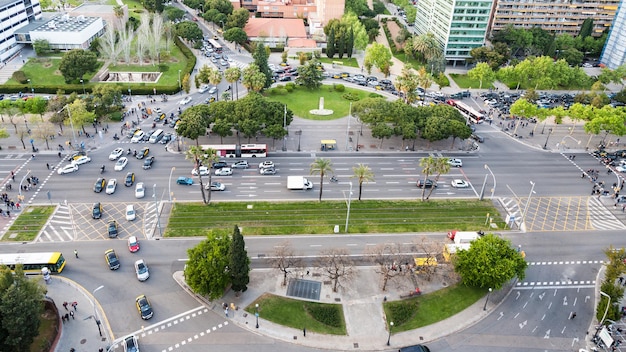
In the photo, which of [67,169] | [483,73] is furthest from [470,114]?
[67,169]

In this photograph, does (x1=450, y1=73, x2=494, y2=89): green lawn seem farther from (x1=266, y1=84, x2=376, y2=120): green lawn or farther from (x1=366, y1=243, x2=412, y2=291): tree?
(x1=366, y1=243, x2=412, y2=291): tree

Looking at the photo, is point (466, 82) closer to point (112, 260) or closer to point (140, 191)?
point (140, 191)

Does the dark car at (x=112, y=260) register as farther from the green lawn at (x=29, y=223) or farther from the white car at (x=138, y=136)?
the white car at (x=138, y=136)

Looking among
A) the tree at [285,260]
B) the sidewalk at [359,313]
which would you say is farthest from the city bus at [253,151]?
the sidewalk at [359,313]

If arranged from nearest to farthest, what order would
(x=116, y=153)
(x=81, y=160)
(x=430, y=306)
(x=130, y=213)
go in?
(x=430, y=306), (x=130, y=213), (x=81, y=160), (x=116, y=153)

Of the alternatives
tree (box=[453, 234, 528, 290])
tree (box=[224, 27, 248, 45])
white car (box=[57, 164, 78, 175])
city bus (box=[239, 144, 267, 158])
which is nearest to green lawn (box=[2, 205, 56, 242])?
white car (box=[57, 164, 78, 175])

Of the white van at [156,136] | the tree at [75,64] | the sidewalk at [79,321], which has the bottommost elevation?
the sidewalk at [79,321]
